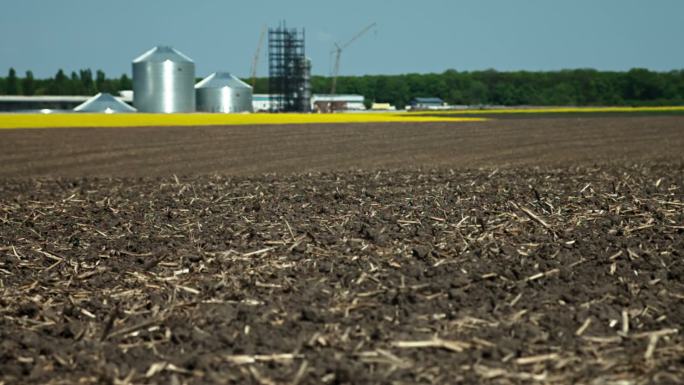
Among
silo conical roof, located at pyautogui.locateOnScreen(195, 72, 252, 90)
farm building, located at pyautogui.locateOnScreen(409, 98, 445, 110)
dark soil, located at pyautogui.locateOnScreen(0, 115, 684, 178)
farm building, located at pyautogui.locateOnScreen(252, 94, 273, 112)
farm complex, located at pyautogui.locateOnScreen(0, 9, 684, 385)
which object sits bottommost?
farm building, located at pyautogui.locateOnScreen(409, 98, 445, 110)

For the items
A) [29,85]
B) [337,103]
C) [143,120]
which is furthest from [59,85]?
[143,120]

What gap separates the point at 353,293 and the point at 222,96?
279 feet

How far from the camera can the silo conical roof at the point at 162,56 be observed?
3356 inches

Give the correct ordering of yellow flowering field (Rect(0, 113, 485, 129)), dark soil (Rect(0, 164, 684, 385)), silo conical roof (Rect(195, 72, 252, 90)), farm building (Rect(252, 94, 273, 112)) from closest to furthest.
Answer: dark soil (Rect(0, 164, 684, 385))
yellow flowering field (Rect(0, 113, 485, 129))
silo conical roof (Rect(195, 72, 252, 90))
farm building (Rect(252, 94, 273, 112))

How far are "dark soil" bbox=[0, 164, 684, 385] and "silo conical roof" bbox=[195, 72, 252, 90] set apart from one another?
80.2 meters

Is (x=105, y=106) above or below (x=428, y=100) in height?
above

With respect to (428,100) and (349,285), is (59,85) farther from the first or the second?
(349,285)

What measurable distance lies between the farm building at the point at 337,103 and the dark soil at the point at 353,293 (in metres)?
90.4

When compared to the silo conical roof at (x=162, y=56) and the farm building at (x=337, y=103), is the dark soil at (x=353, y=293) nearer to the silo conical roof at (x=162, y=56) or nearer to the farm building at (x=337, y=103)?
the silo conical roof at (x=162, y=56)

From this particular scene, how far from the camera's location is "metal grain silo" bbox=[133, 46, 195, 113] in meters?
84.0

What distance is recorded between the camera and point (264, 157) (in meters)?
31.3

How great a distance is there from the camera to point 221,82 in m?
92.6

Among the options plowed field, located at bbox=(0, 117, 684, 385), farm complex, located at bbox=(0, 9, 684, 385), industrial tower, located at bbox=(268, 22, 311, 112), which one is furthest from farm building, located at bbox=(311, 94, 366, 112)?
plowed field, located at bbox=(0, 117, 684, 385)

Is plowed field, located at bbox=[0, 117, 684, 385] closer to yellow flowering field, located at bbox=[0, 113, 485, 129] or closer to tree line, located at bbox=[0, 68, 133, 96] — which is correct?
yellow flowering field, located at bbox=[0, 113, 485, 129]
